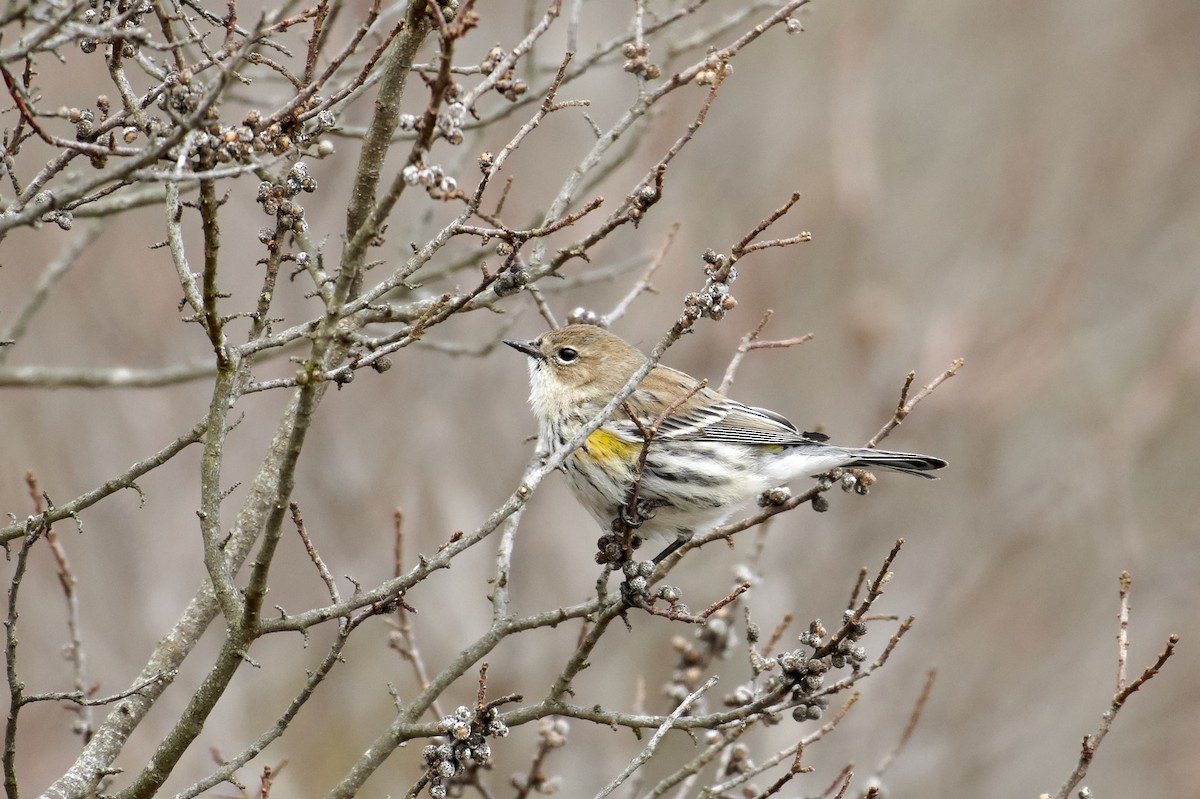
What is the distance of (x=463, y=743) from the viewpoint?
392 cm

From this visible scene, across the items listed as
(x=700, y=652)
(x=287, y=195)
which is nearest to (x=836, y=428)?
(x=700, y=652)

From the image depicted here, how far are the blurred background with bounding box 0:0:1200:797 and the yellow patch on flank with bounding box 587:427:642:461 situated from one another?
2.68m

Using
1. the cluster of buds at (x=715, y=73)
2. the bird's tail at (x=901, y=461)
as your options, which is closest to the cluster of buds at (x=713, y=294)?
the cluster of buds at (x=715, y=73)

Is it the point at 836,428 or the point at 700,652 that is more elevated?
the point at 836,428

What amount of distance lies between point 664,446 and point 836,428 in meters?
3.70

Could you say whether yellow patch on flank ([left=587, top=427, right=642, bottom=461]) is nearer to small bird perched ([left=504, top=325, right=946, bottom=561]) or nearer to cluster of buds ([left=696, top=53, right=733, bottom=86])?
small bird perched ([left=504, top=325, right=946, bottom=561])

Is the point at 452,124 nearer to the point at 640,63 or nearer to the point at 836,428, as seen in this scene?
the point at 640,63

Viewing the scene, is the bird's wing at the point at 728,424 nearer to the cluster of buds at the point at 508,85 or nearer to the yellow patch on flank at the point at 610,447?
the yellow patch on flank at the point at 610,447

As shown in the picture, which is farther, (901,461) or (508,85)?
(901,461)

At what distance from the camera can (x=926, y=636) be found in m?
8.96

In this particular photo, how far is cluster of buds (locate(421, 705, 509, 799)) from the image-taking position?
3877 millimetres

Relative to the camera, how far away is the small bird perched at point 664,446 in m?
5.77

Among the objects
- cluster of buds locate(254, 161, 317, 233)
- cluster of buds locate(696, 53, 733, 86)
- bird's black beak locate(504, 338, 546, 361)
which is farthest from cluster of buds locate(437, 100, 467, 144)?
bird's black beak locate(504, 338, 546, 361)

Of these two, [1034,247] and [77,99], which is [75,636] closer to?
[77,99]
